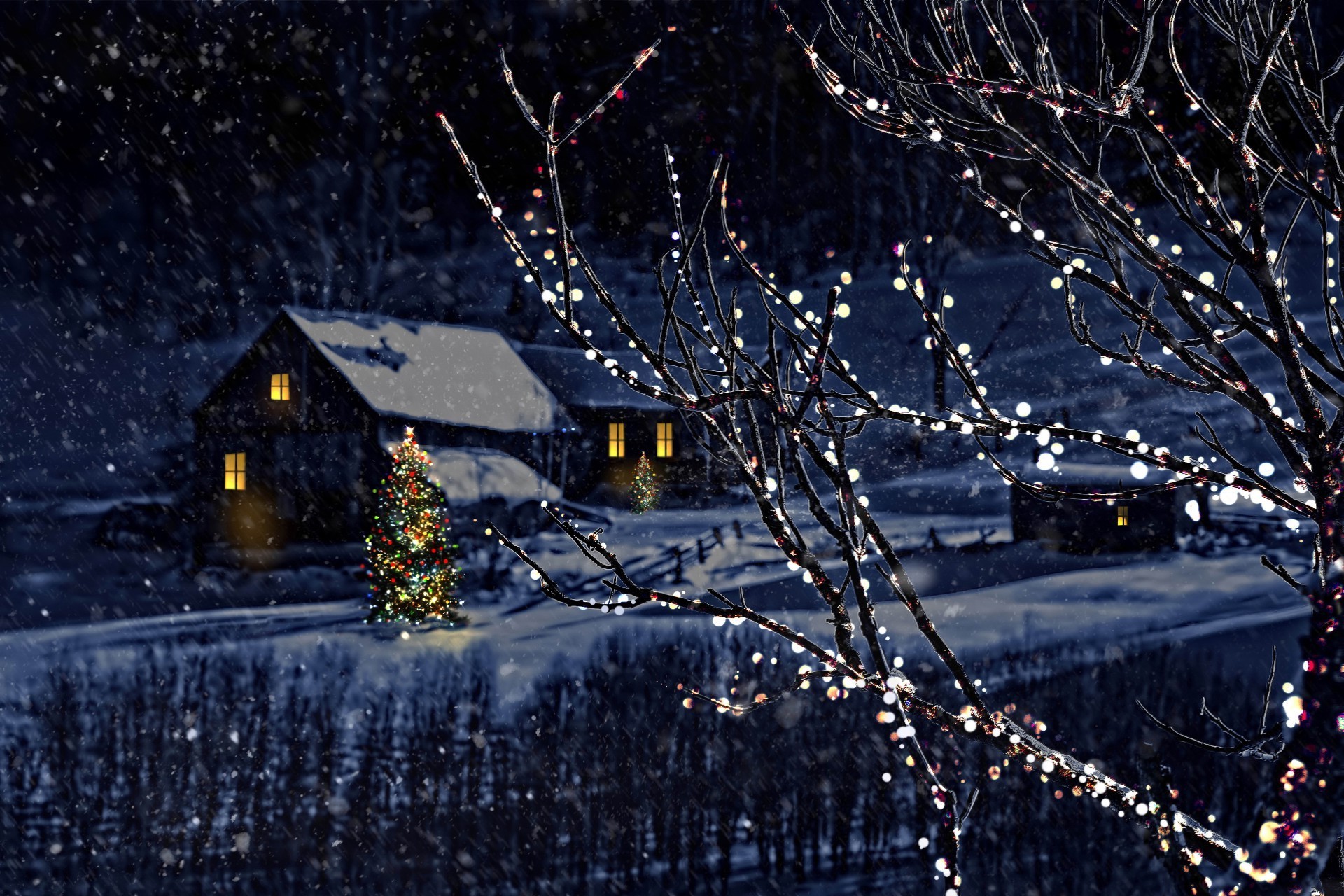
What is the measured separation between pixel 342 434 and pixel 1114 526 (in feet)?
53.0

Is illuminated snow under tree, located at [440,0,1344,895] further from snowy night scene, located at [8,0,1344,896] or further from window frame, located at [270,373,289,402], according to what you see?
window frame, located at [270,373,289,402]

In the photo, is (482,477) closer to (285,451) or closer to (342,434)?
(342,434)

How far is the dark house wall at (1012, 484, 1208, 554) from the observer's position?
19688 mm

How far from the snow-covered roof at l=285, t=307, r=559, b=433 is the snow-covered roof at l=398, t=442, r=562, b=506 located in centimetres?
69

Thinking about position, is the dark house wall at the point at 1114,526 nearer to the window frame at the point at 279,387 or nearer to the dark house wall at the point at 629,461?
the dark house wall at the point at 629,461

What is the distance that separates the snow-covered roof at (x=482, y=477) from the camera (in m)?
21.0

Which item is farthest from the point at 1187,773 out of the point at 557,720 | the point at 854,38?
the point at 854,38

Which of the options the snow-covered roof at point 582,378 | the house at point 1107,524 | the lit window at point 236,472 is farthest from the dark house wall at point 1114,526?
the lit window at point 236,472

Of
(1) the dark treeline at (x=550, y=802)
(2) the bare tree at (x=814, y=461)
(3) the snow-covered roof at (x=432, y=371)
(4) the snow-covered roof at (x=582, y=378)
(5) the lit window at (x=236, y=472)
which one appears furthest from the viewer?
(4) the snow-covered roof at (x=582, y=378)

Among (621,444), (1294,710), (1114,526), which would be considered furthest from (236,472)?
(1294,710)

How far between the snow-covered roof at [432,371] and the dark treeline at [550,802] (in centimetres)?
990

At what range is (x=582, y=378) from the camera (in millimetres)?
26203

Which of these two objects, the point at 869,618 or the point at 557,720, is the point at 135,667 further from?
the point at 869,618

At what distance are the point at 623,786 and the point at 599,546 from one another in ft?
31.7
